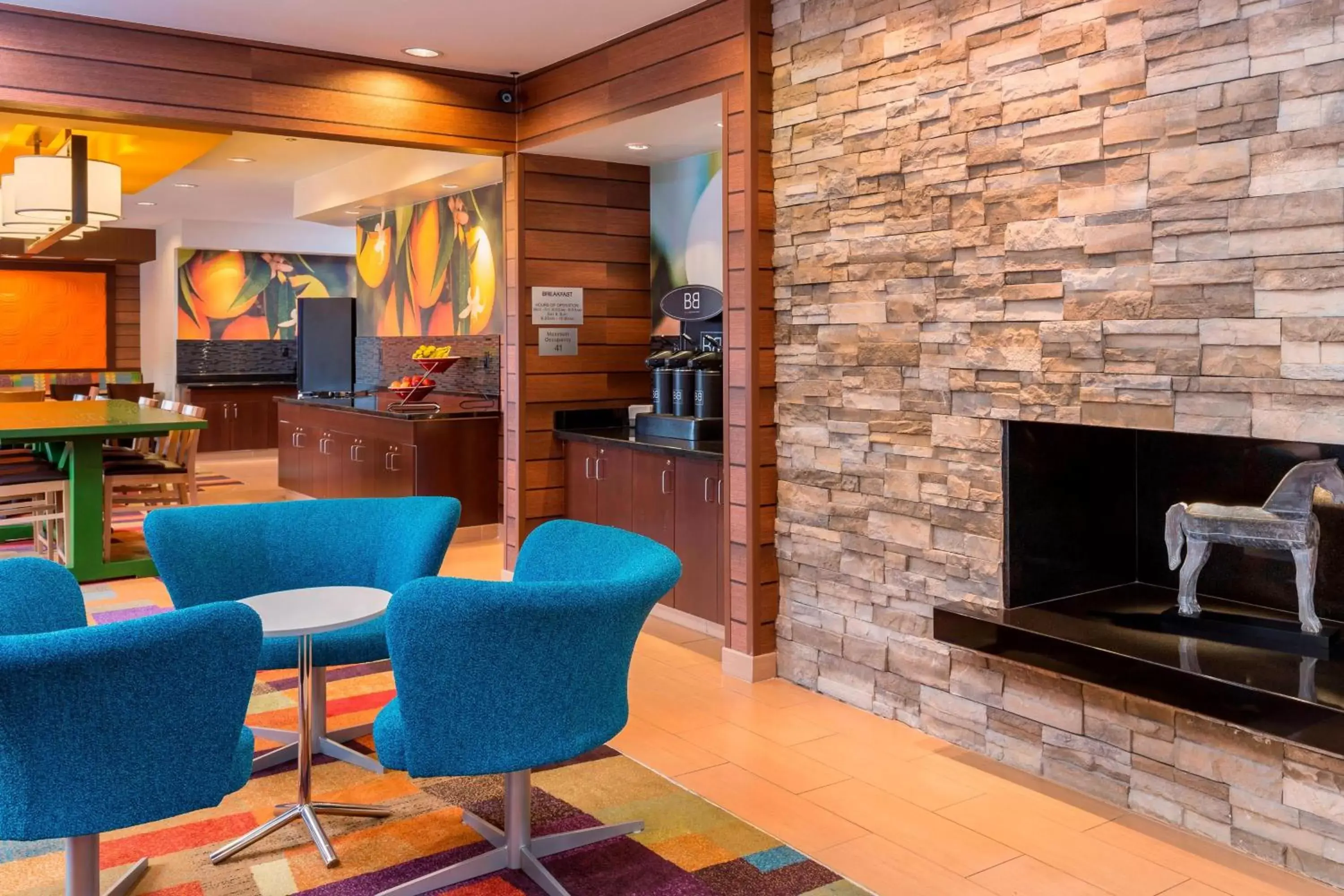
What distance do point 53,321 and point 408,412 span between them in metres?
7.81

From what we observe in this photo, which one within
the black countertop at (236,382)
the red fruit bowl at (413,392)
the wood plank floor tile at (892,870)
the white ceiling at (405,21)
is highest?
the white ceiling at (405,21)

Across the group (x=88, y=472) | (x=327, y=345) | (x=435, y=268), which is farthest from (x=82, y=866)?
(x=327, y=345)

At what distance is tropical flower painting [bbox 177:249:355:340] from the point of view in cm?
1216

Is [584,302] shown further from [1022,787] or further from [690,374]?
[1022,787]

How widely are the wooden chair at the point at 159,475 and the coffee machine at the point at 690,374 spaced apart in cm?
299

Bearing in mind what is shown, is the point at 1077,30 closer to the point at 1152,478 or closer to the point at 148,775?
the point at 1152,478

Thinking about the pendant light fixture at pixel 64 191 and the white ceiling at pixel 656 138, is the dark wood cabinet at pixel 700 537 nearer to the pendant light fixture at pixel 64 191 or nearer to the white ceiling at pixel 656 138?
the white ceiling at pixel 656 138

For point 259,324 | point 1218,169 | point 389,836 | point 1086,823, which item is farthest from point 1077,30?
point 259,324

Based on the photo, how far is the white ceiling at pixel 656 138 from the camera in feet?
15.8

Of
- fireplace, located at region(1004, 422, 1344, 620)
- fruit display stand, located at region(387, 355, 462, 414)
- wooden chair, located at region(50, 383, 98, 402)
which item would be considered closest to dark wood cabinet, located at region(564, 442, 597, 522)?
fruit display stand, located at region(387, 355, 462, 414)

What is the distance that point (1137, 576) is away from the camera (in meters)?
3.65

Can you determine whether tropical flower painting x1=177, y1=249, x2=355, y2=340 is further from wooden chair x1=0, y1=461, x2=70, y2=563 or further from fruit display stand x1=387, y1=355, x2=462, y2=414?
wooden chair x1=0, y1=461, x2=70, y2=563

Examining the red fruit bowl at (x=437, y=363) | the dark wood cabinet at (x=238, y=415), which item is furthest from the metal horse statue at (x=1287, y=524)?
the dark wood cabinet at (x=238, y=415)

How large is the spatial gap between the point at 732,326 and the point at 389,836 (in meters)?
2.24
